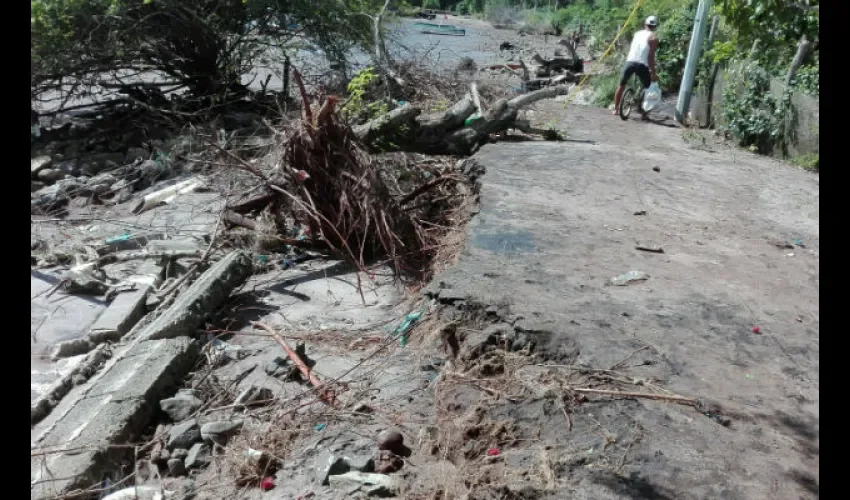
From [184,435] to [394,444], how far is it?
1217 mm

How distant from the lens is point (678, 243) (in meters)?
5.42

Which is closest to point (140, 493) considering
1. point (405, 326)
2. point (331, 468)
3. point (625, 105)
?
point (331, 468)

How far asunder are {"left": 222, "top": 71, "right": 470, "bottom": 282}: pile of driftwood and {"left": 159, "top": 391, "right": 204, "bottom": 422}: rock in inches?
79.2

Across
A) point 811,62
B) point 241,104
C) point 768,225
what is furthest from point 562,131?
point 241,104

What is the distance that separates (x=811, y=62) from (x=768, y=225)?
423 cm

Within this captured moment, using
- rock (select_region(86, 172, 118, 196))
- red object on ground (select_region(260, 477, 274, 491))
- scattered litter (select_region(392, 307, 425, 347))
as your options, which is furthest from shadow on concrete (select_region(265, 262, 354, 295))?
rock (select_region(86, 172, 118, 196))

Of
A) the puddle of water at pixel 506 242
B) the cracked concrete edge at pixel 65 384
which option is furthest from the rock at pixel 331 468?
the puddle of water at pixel 506 242

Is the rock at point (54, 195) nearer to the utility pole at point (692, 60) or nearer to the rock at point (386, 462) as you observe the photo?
the rock at point (386, 462)

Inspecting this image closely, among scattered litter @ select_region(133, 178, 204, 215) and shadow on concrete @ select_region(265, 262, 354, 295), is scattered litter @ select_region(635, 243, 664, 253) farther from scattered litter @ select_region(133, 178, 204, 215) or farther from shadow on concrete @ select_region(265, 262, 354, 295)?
scattered litter @ select_region(133, 178, 204, 215)

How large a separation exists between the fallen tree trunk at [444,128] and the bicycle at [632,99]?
9.97 feet

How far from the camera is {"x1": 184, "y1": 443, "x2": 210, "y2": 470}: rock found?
3590 millimetres

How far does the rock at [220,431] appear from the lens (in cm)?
373
